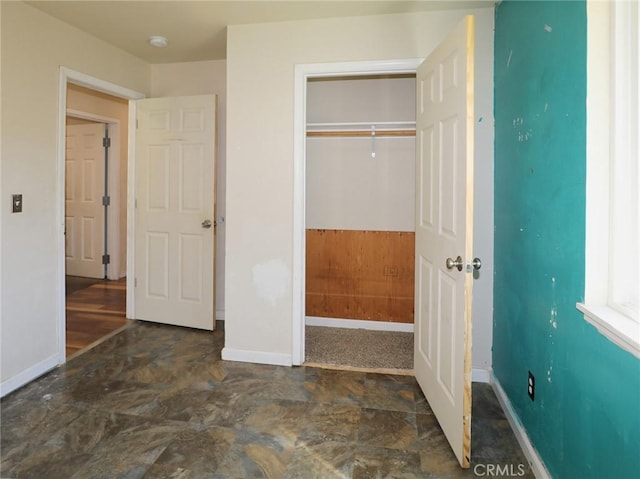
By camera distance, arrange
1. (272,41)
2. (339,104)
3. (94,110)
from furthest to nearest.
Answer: (94,110), (339,104), (272,41)

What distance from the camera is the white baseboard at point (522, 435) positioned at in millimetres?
1716

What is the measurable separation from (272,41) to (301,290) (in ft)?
5.65

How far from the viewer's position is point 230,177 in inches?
113

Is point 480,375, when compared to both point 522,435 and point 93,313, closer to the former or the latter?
point 522,435

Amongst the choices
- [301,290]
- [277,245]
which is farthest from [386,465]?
[277,245]

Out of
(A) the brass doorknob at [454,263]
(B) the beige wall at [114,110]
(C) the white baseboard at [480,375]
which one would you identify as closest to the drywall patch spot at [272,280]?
(A) the brass doorknob at [454,263]

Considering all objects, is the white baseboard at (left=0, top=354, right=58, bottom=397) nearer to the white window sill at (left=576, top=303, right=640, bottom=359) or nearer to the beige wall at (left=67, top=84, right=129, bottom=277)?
the beige wall at (left=67, top=84, right=129, bottom=277)

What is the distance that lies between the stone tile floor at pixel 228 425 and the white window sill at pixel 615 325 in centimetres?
89

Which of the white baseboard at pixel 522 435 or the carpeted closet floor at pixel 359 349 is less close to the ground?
the carpeted closet floor at pixel 359 349

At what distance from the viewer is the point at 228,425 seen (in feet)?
7.00

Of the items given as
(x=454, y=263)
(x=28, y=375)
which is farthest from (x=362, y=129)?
(x=28, y=375)

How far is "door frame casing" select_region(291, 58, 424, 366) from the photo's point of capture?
2.63 metres

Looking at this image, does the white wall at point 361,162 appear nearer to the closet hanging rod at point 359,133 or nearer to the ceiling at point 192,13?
the closet hanging rod at point 359,133

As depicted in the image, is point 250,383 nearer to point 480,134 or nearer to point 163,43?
point 480,134
